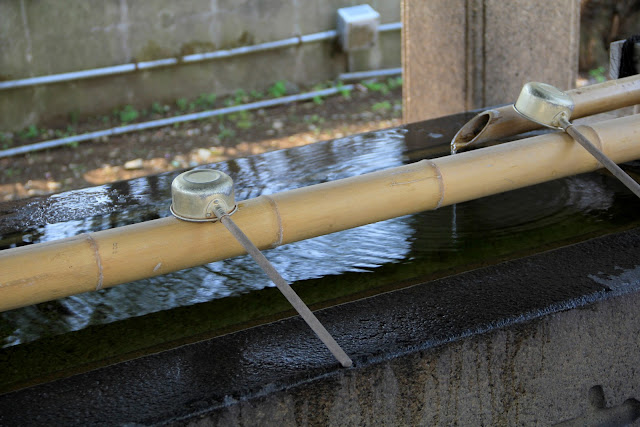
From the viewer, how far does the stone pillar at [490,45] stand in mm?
4246

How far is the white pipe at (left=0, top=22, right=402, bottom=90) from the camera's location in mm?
7566

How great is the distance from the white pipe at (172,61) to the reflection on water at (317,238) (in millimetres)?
5217

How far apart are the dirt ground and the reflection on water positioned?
385cm

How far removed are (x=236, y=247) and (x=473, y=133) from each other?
3.67 feet

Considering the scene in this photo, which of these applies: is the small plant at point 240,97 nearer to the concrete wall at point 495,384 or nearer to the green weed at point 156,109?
the green weed at point 156,109

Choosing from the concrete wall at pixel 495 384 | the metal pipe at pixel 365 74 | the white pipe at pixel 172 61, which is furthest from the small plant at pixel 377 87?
the concrete wall at pixel 495 384

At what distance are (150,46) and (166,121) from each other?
3.00 feet

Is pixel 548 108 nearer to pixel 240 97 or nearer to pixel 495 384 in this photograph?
pixel 495 384

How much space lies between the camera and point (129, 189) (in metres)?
2.84

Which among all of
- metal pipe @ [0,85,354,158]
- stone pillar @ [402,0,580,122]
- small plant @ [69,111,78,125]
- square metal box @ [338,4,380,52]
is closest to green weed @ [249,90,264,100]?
metal pipe @ [0,85,354,158]

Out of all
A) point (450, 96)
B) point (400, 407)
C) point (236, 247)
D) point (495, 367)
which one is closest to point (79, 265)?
point (236, 247)

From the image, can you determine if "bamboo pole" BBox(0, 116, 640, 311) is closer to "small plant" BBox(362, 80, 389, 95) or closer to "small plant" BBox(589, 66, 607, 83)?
"small plant" BBox(362, 80, 389, 95)

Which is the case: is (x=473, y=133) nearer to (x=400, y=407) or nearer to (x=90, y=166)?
(x=400, y=407)

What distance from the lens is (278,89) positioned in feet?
28.2
